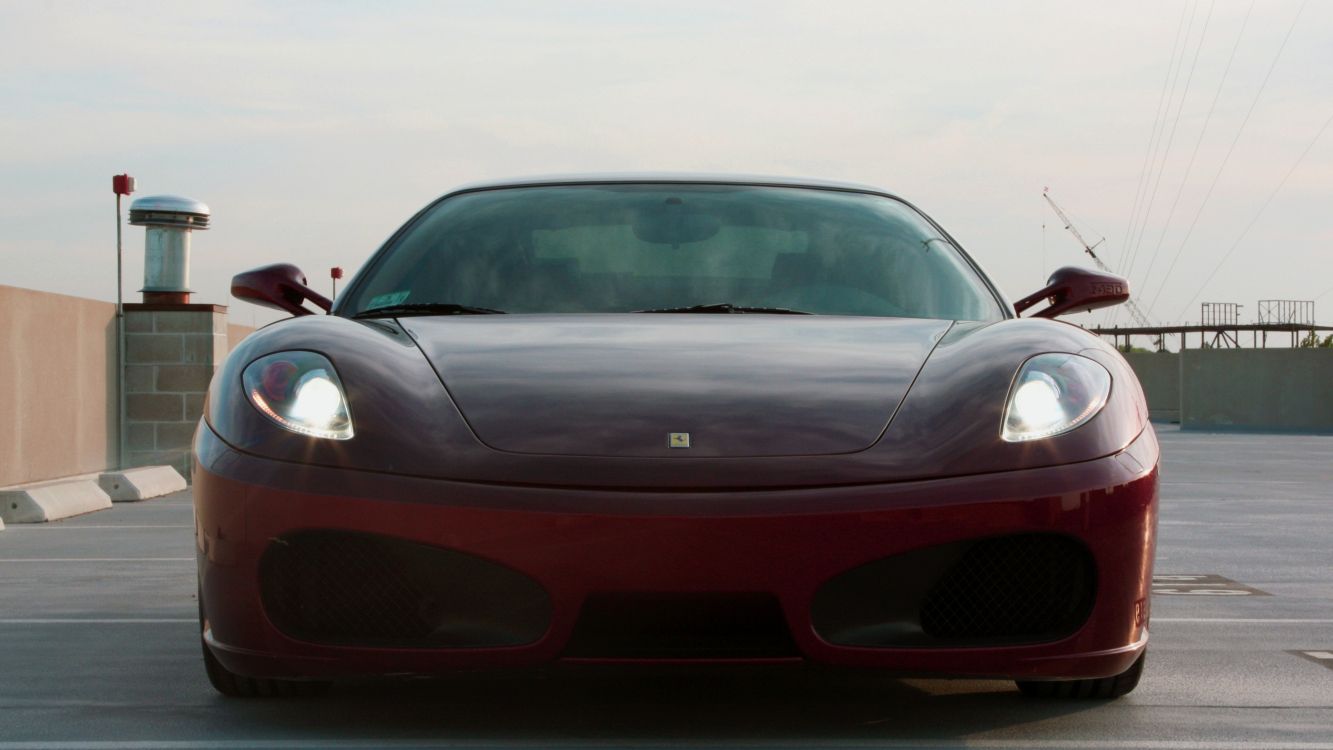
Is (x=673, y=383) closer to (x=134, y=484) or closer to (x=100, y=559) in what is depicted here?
(x=100, y=559)

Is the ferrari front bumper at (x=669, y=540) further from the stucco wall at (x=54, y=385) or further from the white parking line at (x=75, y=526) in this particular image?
the stucco wall at (x=54, y=385)

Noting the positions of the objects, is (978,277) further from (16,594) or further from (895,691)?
(16,594)

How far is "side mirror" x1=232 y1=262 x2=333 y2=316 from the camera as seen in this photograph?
4168 millimetres

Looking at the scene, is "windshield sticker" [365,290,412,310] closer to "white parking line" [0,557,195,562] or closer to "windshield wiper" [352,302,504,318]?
"windshield wiper" [352,302,504,318]

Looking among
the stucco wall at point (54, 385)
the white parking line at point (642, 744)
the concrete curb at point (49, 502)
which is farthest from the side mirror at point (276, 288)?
the stucco wall at point (54, 385)

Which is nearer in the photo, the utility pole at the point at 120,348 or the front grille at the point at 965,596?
the front grille at the point at 965,596

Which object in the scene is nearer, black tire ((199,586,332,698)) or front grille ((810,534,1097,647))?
front grille ((810,534,1097,647))

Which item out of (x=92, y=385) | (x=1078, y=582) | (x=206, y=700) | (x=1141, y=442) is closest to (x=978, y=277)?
(x=1141, y=442)

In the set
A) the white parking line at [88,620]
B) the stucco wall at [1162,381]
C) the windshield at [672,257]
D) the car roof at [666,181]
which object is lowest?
the stucco wall at [1162,381]

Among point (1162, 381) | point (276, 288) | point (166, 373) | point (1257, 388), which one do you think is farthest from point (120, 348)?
point (1162, 381)

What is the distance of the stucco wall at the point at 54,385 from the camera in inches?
504

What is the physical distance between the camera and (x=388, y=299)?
155 inches

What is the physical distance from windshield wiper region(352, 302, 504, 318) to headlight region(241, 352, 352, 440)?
0.55m

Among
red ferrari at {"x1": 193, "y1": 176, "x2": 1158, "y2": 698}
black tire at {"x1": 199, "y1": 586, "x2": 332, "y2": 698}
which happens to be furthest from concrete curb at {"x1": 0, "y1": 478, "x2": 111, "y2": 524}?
red ferrari at {"x1": 193, "y1": 176, "x2": 1158, "y2": 698}
